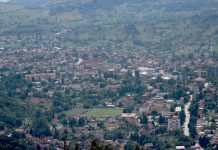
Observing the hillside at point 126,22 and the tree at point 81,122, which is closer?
the tree at point 81,122

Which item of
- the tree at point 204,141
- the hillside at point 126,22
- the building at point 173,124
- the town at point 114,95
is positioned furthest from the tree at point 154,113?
the hillside at point 126,22

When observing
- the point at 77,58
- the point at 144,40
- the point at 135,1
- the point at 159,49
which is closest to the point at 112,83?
the point at 77,58

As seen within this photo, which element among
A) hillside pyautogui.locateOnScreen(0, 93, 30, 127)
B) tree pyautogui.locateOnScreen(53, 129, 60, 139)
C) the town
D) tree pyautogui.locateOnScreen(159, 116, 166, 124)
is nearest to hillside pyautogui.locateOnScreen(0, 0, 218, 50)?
the town

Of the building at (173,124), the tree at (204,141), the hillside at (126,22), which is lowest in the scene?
the tree at (204,141)

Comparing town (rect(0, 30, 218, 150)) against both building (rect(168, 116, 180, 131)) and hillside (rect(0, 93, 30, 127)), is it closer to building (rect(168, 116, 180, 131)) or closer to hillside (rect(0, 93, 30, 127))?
building (rect(168, 116, 180, 131))

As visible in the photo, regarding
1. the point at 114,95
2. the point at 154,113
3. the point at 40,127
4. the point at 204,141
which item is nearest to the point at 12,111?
the point at 40,127

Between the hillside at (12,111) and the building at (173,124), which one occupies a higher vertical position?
the hillside at (12,111)

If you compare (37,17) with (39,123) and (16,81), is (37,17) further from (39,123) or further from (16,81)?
(39,123)

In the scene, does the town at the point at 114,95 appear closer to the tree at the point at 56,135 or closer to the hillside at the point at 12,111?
the tree at the point at 56,135
